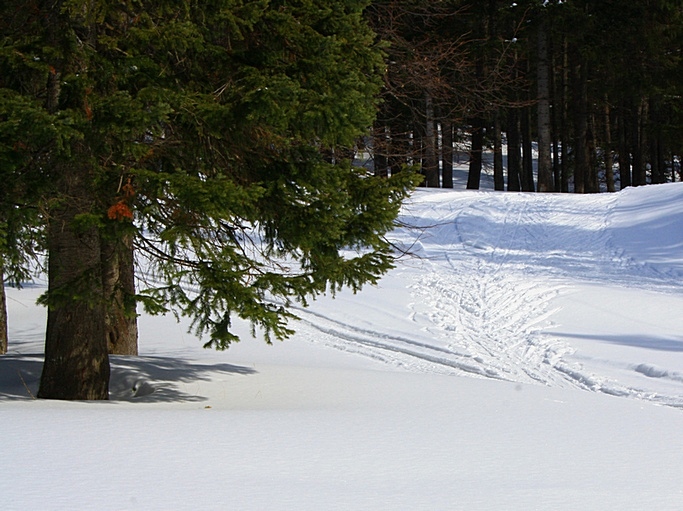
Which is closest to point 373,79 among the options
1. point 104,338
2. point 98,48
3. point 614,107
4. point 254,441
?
point 98,48

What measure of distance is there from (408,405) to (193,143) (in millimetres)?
2805

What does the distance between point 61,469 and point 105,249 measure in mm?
4003

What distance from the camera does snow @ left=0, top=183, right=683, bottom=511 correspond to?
12.7ft

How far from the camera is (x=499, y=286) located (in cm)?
1475

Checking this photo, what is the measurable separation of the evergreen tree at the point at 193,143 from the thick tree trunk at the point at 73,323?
1 centimetres

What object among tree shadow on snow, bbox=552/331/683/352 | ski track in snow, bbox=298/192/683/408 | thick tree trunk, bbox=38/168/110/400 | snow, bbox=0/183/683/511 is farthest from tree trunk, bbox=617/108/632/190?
thick tree trunk, bbox=38/168/110/400

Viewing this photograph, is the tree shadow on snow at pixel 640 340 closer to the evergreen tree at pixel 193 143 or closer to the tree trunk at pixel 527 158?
the evergreen tree at pixel 193 143

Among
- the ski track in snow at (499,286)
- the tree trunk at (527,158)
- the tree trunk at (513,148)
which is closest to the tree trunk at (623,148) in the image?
the tree trunk at (527,158)

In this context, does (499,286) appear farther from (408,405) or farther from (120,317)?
(408,405)

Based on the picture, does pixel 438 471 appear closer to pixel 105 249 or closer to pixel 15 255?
pixel 15 255

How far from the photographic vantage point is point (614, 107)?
3572cm

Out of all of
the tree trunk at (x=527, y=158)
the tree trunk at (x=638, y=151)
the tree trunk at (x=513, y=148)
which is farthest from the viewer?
the tree trunk at (x=527, y=158)

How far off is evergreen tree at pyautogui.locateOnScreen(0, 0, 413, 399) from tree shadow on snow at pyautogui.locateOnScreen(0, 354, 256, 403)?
1.69ft

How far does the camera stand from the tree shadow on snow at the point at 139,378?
24.1 ft
